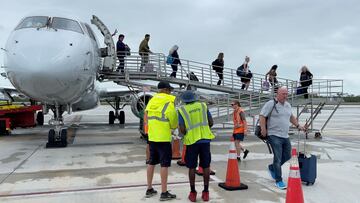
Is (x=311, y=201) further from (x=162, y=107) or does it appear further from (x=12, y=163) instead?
(x=12, y=163)

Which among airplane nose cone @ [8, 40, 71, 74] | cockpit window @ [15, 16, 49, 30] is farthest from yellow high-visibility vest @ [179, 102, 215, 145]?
cockpit window @ [15, 16, 49, 30]

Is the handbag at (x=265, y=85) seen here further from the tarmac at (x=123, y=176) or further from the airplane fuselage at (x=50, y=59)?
the airplane fuselage at (x=50, y=59)

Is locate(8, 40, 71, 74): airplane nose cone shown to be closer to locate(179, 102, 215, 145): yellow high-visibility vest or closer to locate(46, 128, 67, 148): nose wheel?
locate(46, 128, 67, 148): nose wheel

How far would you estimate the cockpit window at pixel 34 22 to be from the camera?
33.8 feet

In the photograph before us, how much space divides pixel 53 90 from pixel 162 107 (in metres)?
4.90

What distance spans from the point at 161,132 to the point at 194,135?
495mm

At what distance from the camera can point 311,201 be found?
18.2ft

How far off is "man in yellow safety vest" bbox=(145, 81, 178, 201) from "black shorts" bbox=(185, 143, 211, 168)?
30 cm

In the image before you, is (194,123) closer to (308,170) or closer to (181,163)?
(308,170)

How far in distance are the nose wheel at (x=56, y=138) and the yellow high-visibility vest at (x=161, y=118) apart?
6432 mm

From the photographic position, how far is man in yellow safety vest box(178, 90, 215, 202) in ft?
18.0

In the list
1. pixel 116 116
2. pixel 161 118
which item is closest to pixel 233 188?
pixel 161 118

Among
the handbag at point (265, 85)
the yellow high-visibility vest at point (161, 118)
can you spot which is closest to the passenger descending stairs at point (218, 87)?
the handbag at point (265, 85)

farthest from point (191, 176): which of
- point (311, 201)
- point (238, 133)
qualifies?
point (238, 133)
